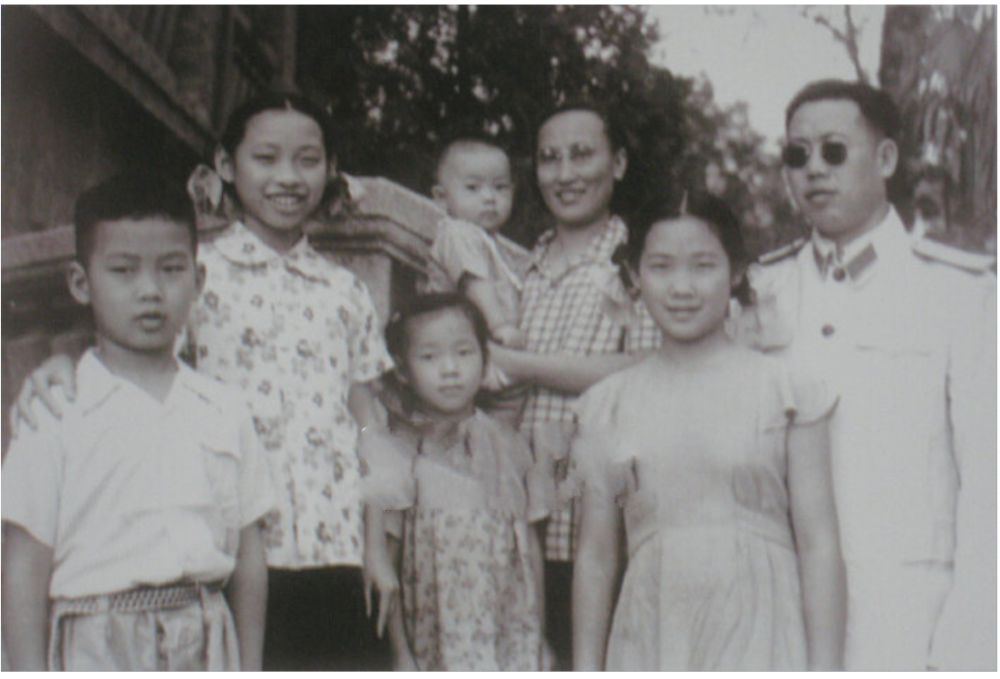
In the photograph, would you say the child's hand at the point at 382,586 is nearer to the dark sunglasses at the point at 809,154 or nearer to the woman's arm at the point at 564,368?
the woman's arm at the point at 564,368

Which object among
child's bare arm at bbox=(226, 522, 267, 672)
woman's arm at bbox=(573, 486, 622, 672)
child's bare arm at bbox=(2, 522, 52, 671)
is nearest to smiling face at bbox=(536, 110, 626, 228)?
woman's arm at bbox=(573, 486, 622, 672)

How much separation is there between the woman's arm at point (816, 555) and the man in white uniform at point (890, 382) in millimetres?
54

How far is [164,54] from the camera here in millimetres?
3508

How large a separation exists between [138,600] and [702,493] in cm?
112

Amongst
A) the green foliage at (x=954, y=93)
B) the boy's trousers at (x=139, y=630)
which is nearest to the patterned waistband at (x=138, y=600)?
the boy's trousers at (x=139, y=630)

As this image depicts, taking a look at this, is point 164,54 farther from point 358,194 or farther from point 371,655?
point 371,655

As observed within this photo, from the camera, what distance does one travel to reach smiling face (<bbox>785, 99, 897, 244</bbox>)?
2.93m

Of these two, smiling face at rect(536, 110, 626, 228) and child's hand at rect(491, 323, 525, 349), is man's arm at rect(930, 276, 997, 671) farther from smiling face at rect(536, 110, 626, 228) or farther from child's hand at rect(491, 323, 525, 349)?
child's hand at rect(491, 323, 525, 349)

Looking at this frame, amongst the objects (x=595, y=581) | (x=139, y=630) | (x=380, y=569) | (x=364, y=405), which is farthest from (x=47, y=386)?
(x=595, y=581)

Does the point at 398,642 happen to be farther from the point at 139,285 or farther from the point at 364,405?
the point at 139,285

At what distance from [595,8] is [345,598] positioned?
1.45m

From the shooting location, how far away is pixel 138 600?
260 centimetres

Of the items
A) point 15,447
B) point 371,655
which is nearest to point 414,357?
point 371,655

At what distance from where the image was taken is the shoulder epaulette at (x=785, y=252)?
115 inches
